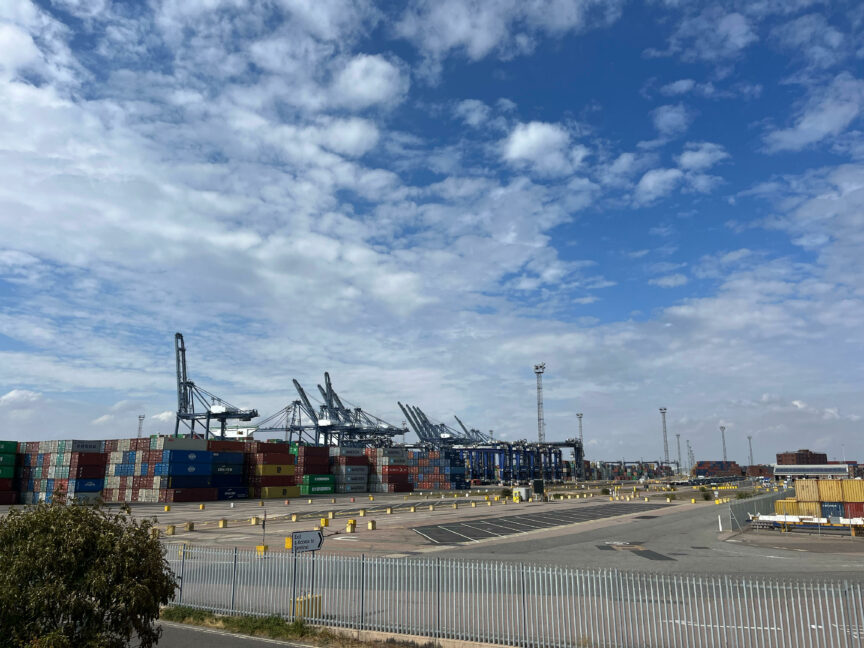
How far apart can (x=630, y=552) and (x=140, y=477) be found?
284 ft

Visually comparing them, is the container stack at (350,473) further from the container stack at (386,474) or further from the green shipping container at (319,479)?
the container stack at (386,474)

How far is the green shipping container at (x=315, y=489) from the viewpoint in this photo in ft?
390

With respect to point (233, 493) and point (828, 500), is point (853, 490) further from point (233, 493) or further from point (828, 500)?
point (233, 493)

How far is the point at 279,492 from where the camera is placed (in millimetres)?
106375

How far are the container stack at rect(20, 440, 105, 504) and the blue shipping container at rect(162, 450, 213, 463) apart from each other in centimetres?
1148

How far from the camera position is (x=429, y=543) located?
35469mm

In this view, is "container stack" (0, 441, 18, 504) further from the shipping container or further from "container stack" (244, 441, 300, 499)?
the shipping container

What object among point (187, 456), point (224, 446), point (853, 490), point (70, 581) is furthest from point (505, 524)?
point (224, 446)

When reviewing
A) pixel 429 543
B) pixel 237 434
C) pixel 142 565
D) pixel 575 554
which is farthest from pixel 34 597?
pixel 237 434

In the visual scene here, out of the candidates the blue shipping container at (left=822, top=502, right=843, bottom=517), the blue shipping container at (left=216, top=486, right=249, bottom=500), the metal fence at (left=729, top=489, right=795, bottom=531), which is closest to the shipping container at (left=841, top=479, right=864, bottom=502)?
the blue shipping container at (left=822, top=502, right=843, bottom=517)

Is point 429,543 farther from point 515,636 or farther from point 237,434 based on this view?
point 237,434

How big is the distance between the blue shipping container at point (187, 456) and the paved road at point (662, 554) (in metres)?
71.9

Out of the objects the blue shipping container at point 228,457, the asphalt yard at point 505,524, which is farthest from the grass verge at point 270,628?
the blue shipping container at point 228,457

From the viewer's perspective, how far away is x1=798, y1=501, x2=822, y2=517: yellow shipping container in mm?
41125
